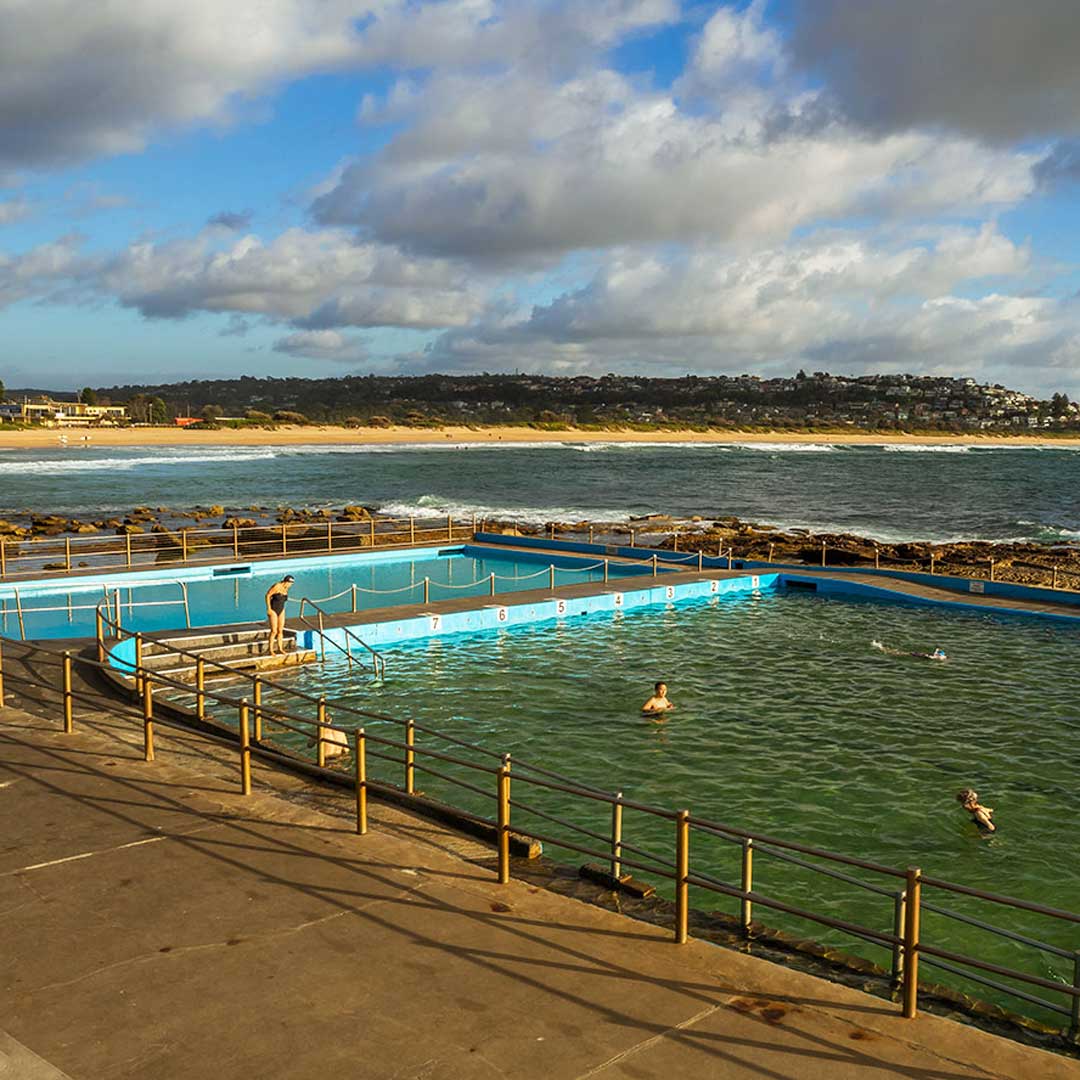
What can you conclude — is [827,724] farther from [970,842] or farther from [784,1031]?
[784,1031]

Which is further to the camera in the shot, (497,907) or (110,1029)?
(497,907)

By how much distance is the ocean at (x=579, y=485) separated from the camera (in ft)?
207

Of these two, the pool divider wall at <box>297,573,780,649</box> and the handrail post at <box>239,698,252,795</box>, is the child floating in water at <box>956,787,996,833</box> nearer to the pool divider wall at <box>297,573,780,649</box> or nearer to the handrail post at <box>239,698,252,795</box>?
the handrail post at <box>239,698,252,795</box>

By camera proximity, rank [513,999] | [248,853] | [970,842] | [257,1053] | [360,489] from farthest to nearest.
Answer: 1. [360,489]
2. [970,842]
3. [248,853]
4. [513,999]
5. [257,1053]

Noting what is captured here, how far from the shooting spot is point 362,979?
6723mm

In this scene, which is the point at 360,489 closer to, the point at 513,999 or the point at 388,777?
the point at 388,777

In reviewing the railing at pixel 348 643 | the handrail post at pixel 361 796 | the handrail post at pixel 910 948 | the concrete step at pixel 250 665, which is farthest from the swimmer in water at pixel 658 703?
the handrail post at pixel 910 948

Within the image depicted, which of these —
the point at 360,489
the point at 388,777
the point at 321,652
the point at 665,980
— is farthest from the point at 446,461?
the point at 665,980

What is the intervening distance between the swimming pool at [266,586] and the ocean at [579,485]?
78.5 ft

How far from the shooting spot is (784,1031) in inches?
244

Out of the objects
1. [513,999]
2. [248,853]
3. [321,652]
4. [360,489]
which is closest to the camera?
[513,999]

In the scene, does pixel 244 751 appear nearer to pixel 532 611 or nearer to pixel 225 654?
pixel 225 654

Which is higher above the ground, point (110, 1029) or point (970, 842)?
point (110, 1029)

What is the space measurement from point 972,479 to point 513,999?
10833 centimetres
